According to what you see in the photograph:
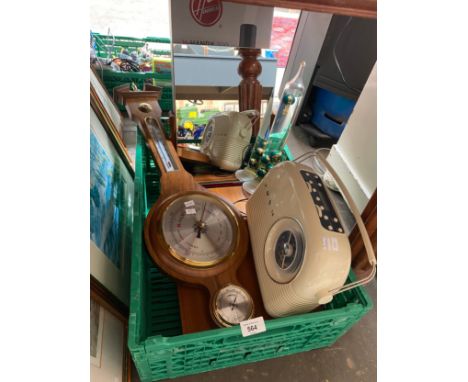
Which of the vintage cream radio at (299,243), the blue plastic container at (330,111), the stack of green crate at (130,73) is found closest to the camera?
the vintage cream radio at (299,243)

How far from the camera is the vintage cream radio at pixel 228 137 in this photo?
0.85m

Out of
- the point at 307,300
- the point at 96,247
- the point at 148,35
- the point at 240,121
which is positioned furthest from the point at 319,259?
the point at 148,35

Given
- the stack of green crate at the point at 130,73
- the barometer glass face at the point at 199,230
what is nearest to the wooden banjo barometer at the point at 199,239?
the barometer glass face at the point at 199,230

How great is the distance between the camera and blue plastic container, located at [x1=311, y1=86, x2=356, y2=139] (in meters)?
1.34

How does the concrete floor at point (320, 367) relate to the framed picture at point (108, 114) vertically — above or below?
below

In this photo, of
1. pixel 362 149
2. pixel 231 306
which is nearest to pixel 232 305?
pixel 231 306

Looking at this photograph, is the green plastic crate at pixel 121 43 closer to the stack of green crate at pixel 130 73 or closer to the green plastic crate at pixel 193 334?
the stack of green crate at pixel 130 73

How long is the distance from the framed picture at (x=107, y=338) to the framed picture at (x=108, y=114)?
44 centimetres

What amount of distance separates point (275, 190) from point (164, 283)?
0.38 m

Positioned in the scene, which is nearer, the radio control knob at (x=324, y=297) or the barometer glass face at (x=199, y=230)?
the radio control knob at (x=324, y=297)

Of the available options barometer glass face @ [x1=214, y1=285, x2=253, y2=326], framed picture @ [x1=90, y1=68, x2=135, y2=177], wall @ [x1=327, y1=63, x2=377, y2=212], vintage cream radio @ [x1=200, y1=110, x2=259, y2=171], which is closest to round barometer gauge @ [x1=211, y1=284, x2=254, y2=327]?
barometer glass face @ [x1=214, y1=285, x2=253, y2=326]

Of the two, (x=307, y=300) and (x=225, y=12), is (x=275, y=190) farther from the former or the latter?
(x=225, y=12)

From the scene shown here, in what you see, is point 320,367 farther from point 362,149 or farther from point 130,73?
point 130,73

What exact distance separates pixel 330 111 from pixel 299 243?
1.09 meters
